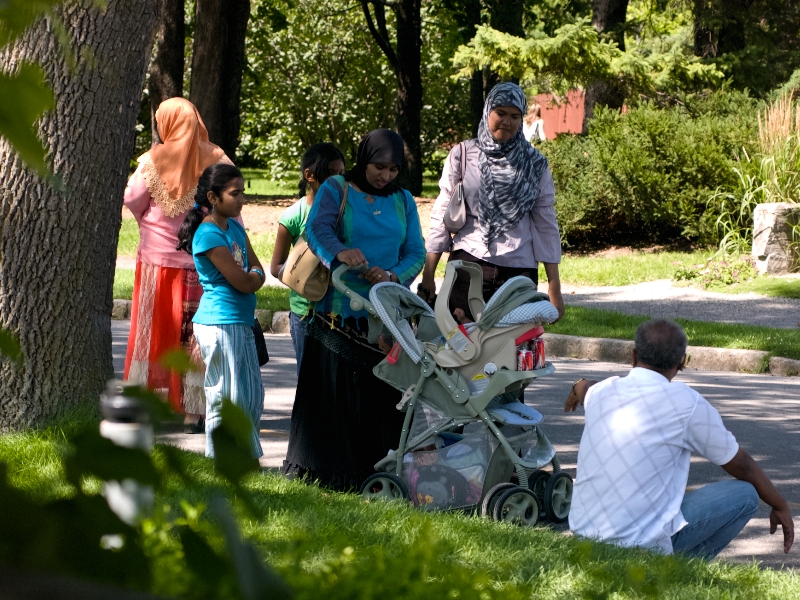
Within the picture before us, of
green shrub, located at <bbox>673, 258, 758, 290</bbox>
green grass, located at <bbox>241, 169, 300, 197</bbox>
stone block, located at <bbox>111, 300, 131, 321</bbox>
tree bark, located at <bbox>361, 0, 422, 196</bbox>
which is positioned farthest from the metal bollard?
green grass, located at <bbox>241, 169, 300, 197</bbox>

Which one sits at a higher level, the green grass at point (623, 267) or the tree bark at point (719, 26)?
the tree bark at point (719, 26)

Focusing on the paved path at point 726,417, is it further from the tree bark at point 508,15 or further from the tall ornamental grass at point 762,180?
the tree bark at point 508,15

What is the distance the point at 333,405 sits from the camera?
5.71 meters

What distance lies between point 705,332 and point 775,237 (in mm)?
4424

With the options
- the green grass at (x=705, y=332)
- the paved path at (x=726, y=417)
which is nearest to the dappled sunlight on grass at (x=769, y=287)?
the green grass at (x=705, y=332)

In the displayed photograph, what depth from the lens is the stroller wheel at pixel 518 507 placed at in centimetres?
500

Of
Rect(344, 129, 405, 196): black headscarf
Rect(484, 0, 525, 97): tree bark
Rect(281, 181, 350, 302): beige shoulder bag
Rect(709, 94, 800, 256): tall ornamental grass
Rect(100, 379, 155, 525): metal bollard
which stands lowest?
Rect(100, 379, 155, 525): metal bollard

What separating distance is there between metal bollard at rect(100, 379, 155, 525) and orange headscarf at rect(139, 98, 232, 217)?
589cm

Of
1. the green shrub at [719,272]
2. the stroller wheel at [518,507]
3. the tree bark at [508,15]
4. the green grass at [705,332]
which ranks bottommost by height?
the stroller wheel at [518,507]

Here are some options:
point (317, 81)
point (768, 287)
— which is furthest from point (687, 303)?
point (317, 81)

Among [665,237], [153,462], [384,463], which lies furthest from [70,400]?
[665,237]

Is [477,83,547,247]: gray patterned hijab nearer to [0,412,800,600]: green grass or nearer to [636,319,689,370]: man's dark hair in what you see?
[0,412,800,600]: green grass

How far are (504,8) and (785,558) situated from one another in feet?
65.3

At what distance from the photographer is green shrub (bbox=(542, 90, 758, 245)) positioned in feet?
55.8
